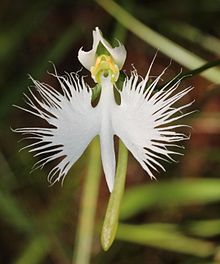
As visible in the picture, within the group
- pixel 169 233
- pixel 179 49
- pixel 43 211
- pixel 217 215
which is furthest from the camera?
pixel 43 211

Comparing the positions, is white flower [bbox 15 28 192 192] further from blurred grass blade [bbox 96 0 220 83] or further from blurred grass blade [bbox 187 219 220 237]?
blurred grass blade [bbox 187 219 220 237]

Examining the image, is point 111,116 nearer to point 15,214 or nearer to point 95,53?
point 95,53

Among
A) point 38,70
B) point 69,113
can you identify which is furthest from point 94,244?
point 69,113

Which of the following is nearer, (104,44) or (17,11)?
(104,44)

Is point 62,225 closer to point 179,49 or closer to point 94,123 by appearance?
point 179,49

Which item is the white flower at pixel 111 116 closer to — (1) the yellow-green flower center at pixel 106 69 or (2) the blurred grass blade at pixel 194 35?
(1) the yellow-green flower center at pixel 106 69

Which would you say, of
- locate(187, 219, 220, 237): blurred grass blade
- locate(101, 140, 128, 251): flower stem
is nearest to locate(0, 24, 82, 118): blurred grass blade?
locate(187, 219, 220, 237): blurred grass blade
